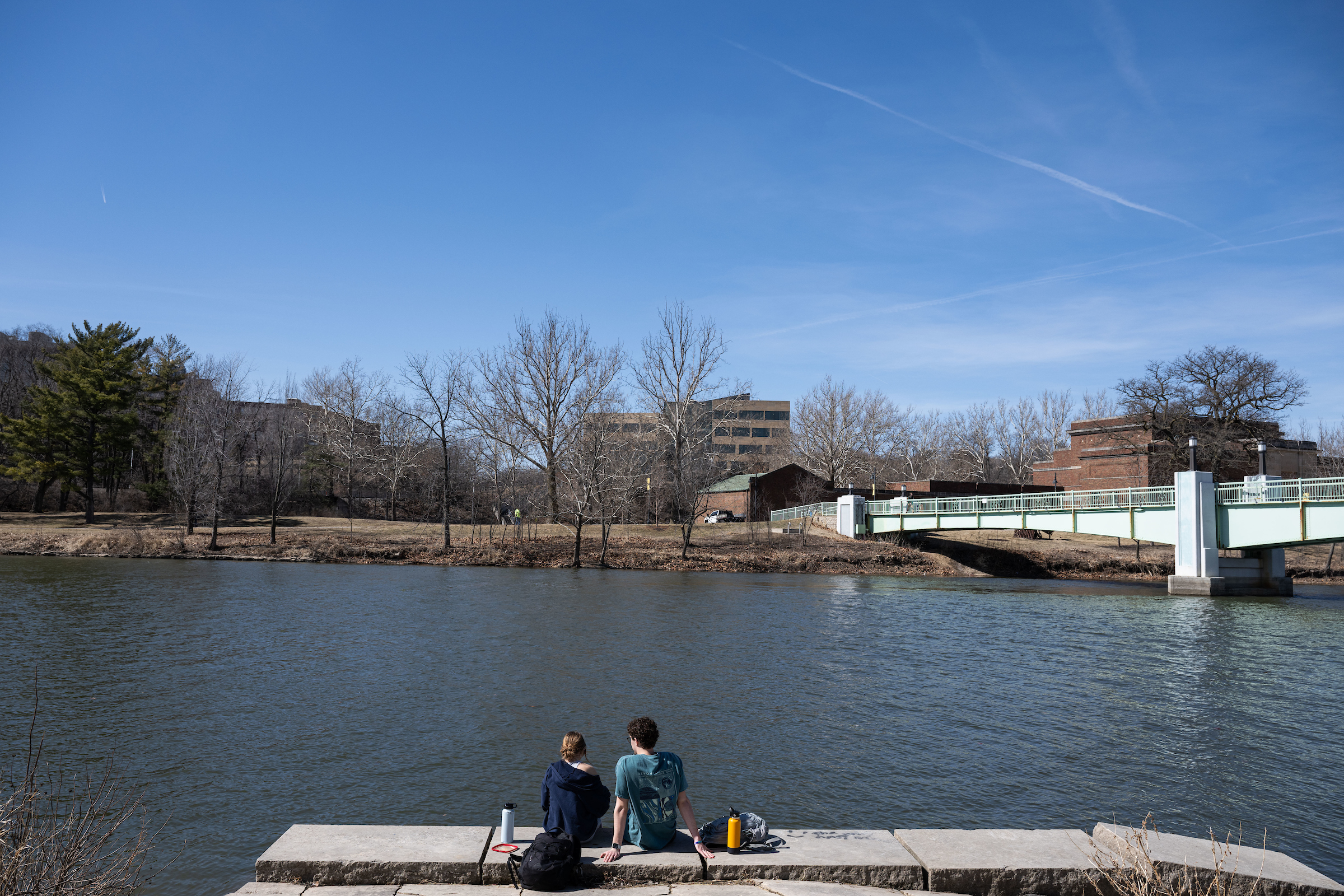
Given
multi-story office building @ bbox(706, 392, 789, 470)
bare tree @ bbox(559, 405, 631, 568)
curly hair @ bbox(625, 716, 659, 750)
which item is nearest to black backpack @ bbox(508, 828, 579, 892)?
curly hair @ bbox(625, 716, 659, 750)

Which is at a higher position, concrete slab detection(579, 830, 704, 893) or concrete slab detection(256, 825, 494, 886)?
concrete slab detection(256, 825, 494, 886)

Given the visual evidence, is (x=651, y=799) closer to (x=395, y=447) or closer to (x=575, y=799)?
(x=575, y=799)

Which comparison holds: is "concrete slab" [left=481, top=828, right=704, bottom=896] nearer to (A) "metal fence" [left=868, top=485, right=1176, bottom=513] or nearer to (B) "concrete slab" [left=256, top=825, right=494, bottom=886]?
(B) "concrete slab" [left=256, top=825, right=494, bottom=886]

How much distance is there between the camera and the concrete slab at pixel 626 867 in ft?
23.9

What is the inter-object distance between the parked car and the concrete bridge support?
3952 cm

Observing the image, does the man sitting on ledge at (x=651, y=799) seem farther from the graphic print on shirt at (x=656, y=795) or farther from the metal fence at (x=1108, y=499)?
the metal fence at (x=1108, y=499)

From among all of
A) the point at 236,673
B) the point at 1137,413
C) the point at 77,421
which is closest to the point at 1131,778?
the point at 236,673

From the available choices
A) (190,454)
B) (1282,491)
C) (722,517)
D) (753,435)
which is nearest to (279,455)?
(190,454)

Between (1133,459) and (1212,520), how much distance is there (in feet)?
127

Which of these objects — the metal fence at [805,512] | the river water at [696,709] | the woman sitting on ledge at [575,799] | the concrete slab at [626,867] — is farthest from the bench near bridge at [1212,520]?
the woman sitting on ledge at [575,799]

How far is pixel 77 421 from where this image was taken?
64.2 m

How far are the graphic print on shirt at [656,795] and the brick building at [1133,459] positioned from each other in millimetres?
68404

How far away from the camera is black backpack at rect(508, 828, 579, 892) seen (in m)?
7.02

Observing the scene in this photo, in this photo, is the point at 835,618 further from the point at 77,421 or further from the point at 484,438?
the point at 77,421
